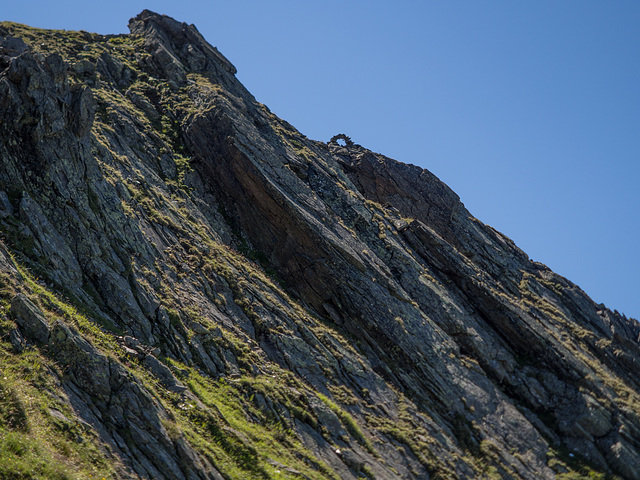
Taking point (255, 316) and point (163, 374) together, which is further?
point (255, 316)

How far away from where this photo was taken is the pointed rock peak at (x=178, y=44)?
47031mm

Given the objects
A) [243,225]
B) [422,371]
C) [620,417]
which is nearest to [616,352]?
[620,417]

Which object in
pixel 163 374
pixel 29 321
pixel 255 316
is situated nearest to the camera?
pixel 29 321

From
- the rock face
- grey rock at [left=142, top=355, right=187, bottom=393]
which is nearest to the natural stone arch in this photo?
the rock face

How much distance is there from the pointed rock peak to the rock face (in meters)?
6.95

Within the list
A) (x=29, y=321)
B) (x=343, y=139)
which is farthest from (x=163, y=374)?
(x=343, y=139)

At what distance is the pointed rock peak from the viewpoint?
Result: 154ft

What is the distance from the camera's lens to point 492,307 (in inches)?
1264

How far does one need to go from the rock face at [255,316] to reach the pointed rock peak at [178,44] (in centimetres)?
695

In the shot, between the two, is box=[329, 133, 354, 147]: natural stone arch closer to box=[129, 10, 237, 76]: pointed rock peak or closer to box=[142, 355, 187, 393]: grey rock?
box=[129, 10, 237, 76]: pointed rock peak

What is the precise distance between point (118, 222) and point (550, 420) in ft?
83.3

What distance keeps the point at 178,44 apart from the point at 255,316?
37.0 meters

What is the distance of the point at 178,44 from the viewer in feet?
165

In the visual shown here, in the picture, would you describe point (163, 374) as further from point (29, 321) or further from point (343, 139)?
point (343, 139)
